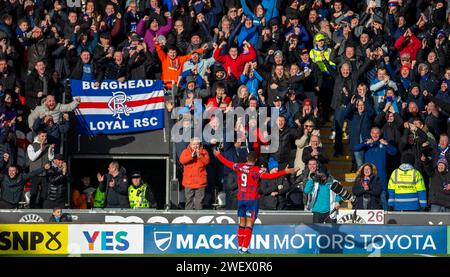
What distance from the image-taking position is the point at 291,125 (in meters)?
25.5

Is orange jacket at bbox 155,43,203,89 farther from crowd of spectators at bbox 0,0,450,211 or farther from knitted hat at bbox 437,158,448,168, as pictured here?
knitted hat at bbox 437,158,448,168

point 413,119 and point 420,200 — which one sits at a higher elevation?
point 413,119

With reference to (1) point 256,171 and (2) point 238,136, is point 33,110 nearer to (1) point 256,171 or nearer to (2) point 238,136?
(2) point 238,136

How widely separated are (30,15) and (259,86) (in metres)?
5.19

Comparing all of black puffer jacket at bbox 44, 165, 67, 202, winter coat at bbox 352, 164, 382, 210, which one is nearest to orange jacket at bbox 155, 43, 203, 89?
black puffer jacket at bbox 44, 165, 67, 202

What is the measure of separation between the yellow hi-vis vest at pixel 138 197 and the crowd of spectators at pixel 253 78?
0.13 metres

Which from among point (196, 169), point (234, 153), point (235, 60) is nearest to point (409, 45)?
point (235, 60)

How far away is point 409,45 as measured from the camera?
1089 inches

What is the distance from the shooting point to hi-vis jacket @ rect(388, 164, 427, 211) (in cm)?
2456

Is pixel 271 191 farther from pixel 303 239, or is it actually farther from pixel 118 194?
pixel 118 194

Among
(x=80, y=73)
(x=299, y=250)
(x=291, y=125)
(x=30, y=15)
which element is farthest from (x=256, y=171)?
(x=30, y=15)

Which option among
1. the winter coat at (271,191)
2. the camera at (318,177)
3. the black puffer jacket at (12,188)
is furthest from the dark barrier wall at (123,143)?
the camera at (318,177)
